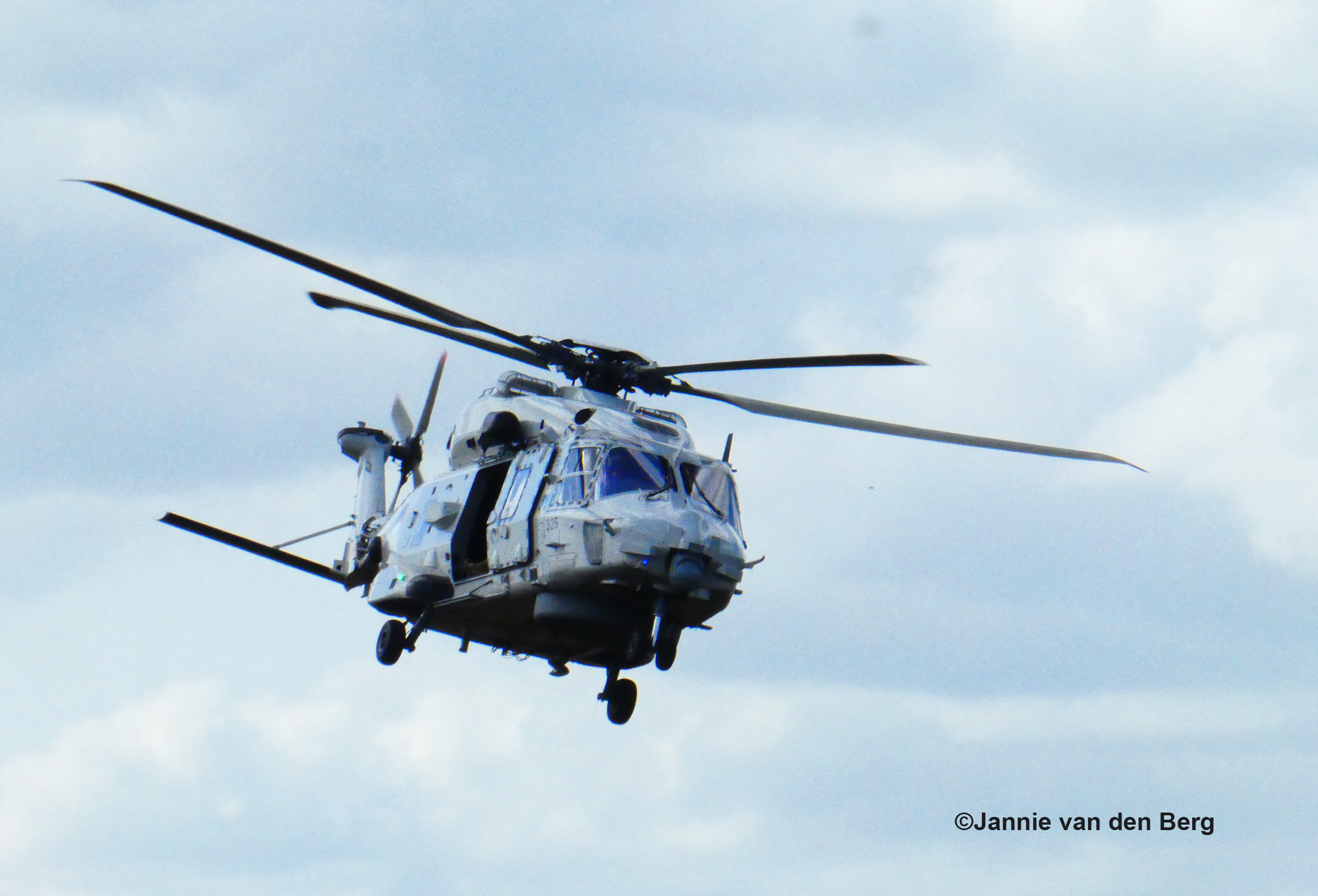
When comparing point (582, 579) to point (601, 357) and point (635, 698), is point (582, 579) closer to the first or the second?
point (635, 698)

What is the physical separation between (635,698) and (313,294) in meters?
8.57

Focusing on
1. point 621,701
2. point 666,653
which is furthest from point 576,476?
point 621,701

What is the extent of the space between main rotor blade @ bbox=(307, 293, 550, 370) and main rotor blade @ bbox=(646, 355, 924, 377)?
9.24 feet

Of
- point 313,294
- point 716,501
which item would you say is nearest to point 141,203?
point 313,294

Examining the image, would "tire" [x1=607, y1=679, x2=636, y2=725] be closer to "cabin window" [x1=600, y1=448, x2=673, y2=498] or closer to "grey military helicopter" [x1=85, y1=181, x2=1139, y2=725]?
"grey military helicopter" [x1=85, y1=181, x2=1139, y2=725]

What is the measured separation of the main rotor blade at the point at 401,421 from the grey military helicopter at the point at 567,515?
360 centimetres

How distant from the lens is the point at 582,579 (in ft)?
95.3

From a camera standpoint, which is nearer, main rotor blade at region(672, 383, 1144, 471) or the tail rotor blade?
main rotor blade at region(672, 383, 1144, 471)

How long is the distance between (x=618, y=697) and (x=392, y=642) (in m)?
4.65

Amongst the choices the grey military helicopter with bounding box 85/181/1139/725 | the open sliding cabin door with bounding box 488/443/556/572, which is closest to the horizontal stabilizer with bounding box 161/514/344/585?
the grey military helicopter with bounding box 85/181/1139/725

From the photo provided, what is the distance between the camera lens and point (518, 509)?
3077 centimetres

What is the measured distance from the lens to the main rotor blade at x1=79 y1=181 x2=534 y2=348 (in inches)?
1056

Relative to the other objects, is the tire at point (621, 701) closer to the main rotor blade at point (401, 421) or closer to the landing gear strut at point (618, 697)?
the landing gear strut at point (618, 697)

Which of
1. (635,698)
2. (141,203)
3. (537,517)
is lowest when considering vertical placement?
(635,698)
